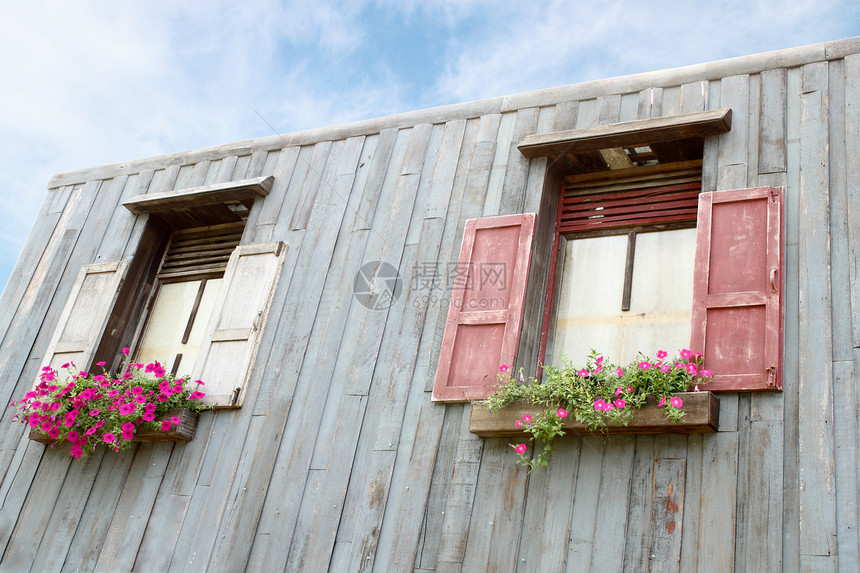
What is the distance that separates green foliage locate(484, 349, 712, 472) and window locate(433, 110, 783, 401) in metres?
0.16

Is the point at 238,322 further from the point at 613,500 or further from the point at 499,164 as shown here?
the point at 613,500

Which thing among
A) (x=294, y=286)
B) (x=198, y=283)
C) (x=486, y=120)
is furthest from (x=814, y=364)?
(x=198, y=283)

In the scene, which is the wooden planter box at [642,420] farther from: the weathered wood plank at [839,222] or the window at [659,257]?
the weathered wood plank at [839,222]

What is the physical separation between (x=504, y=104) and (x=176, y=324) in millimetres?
2555

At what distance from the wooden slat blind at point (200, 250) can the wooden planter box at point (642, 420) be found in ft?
8.32

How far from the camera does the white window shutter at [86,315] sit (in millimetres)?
5777

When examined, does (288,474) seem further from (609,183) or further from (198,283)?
(609,183)

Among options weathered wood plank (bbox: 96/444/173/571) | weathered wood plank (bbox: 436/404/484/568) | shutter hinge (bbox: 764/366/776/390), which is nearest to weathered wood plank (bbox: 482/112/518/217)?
weathered wood plank (bbox: 436/404/484/568)

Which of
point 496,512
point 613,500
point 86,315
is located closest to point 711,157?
point 613,500

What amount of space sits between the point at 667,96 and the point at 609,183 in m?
0.56

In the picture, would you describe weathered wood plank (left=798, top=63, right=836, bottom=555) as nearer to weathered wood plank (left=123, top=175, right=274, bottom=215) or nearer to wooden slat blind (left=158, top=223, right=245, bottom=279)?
weathered wood plank (left=123, top=175, right=274, bottom=215)

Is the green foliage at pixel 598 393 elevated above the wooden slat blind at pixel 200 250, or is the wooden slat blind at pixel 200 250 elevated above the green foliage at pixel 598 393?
the wooden slat blind at pixel 200 250

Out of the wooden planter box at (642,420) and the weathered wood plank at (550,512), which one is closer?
the wooden planter box at (642,420)

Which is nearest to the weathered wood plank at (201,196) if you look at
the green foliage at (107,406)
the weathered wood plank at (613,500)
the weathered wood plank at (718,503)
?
the green foliage at (107,406)
